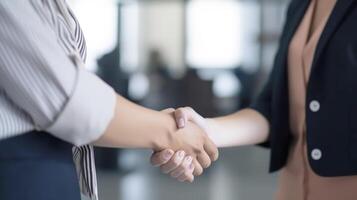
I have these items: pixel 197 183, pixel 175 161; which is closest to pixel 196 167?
pixel 175 161

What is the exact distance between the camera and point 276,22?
6.79 metres

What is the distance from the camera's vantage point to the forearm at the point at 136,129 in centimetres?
98

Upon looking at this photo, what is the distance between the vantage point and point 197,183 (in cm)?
487

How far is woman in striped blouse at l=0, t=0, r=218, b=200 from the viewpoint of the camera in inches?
34.3

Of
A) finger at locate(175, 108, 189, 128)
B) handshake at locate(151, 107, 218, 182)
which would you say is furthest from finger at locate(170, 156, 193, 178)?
finger at locate(175, 108, 189, 128)

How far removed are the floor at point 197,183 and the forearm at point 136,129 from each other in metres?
3.13

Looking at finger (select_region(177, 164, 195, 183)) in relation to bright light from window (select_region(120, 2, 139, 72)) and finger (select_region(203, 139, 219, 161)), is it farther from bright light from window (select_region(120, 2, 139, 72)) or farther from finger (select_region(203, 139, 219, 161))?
bright light from window (select_region(120, 2, 139, 72))

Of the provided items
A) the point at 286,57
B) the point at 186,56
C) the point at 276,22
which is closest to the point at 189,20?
the point at 186,56

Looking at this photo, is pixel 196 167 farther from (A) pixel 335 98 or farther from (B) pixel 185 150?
(A) pixel 335 98

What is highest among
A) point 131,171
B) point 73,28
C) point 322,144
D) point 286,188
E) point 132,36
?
point 73,28

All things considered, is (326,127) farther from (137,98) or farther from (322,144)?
(137,98)

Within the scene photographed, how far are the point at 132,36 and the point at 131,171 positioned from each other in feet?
5.86

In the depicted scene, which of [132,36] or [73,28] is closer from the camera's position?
[73,28]

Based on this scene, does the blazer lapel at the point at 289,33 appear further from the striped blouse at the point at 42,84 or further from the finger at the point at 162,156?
the striped blouse at the point at 42,84
